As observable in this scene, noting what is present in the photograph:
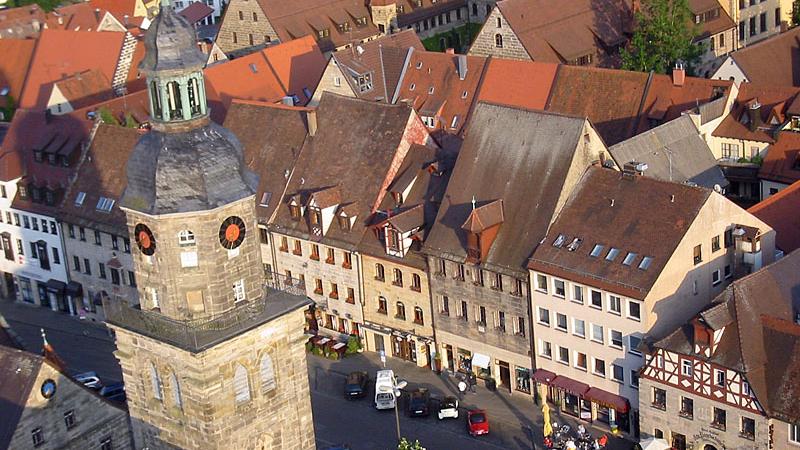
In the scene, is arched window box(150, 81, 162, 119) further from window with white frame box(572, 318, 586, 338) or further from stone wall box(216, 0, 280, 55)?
stone wall box(216, 0, 280, 55)

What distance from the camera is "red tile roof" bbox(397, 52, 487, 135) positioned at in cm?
11125

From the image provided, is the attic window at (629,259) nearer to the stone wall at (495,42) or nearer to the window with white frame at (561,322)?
the window with white frame at (561,322)

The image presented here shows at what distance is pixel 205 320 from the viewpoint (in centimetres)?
5116

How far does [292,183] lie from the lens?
95.9m

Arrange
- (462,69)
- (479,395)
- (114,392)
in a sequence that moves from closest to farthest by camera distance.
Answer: (114,392)
(479,395)
(462,69)

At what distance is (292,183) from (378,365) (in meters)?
13.1

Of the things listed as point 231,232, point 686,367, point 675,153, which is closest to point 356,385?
point 686,367

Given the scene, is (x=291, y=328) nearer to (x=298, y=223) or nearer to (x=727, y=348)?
(x=727, y=348)

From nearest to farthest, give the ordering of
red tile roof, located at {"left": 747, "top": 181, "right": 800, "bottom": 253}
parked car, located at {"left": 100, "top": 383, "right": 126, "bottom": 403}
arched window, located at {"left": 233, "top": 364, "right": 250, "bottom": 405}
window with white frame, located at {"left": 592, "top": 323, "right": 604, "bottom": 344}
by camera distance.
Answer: arched window, located at {"left": 233, "top": 364, "right": 250, "bottom": 405}
window with white frame, located at {"left": 592, "top": 323, "right": 604, "bottom": 344}
red tile roof, located at {"left": 747, "top": 181, "right": 800, "bottom": 253}
parked car, located at {"left": 100, "top": 383, "right": 126, "bottom": 403}

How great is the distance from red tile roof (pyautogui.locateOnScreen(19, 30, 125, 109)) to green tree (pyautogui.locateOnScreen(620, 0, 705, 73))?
42.7 meters

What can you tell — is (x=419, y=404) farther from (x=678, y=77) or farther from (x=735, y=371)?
(x=678, y=77)

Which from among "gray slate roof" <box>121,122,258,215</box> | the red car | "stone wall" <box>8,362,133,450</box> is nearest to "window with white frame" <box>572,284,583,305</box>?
the red car

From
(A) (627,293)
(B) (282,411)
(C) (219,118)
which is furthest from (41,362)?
(C) (219,118)

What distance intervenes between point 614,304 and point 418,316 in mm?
15611
